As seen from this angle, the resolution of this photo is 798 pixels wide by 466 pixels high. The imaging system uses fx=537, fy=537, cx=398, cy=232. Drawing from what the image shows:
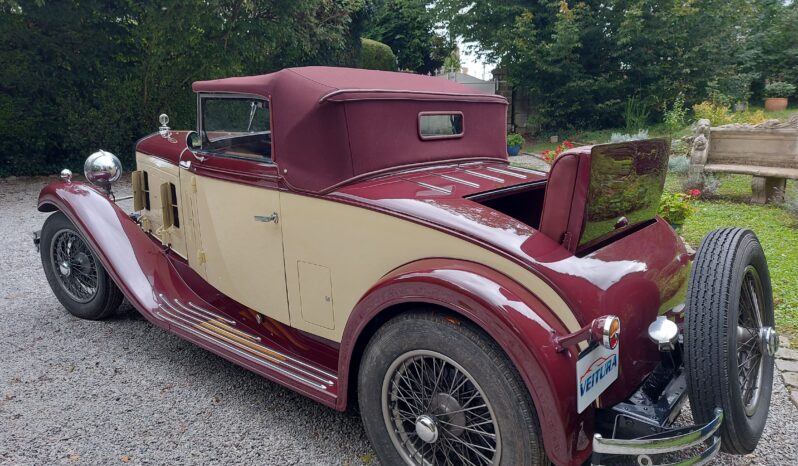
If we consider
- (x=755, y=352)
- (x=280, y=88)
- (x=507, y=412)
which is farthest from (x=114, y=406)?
(x=755, y=352)

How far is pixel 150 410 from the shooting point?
2.82 metres

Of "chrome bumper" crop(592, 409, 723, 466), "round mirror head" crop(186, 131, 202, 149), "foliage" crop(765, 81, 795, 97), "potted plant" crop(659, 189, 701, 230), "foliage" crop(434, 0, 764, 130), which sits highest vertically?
"foliage" crop(434, 0, 764, 130)

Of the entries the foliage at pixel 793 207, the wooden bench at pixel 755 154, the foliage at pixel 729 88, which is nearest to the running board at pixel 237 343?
the foliage at pixel 793 207

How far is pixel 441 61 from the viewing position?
65.8 ft

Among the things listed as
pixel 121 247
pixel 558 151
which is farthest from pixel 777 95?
pixel 121 247

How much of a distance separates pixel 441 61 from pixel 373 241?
1898 centimetres

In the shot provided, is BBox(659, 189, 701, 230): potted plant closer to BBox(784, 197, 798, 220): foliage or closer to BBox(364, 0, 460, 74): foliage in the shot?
BBox(784, 197, 798, 220): foliage

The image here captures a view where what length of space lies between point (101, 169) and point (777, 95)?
60.4 ft

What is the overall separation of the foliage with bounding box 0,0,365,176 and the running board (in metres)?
7.28

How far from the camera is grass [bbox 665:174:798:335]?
4.00 metres

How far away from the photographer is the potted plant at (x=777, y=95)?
50.3ft

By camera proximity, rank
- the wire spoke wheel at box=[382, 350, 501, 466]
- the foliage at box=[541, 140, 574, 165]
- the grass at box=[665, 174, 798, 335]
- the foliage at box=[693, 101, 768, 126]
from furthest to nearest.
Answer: the foliage at box=[693, 101, 768, 126], the foliage at box=[541, 140, 574, 165], the grass at box=[665, 174, 798, 335], the wire spoke wheel at box=[382, 350, 501, 466]

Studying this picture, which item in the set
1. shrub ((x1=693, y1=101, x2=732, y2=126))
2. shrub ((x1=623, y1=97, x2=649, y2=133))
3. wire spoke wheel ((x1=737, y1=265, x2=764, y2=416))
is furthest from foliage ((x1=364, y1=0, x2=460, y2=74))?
wire spoke wheel ((x1=737, y1=265, x2=764, y2=416))

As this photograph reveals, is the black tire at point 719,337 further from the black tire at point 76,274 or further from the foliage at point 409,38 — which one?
the foliage at point 409,38
